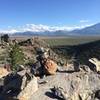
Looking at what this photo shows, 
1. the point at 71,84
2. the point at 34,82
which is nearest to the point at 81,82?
the point at 71,84

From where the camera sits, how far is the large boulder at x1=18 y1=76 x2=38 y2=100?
24781 millimetres

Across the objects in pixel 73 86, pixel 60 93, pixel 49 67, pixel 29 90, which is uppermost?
pixel 49 67

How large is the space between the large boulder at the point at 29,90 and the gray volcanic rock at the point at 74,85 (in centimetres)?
37

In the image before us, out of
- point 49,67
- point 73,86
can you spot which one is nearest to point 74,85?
point 73,86

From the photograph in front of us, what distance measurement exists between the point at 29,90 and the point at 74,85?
4590mm

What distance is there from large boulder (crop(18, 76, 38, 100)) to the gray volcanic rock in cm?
37

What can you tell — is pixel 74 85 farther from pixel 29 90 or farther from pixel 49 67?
pixel 29 90

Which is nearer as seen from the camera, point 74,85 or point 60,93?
point 60,93

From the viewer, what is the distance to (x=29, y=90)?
25.7 meters

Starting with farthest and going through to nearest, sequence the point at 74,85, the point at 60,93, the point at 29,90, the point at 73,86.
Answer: the point at 74,85, the point at 73,86, the point at 60,93, the point at 29,90

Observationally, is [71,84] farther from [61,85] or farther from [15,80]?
[15,80]

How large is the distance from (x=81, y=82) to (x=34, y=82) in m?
4.92

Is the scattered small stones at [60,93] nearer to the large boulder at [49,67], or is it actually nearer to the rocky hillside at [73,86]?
the rocky hillside at [73,86]

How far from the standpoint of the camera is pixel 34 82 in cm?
2655
